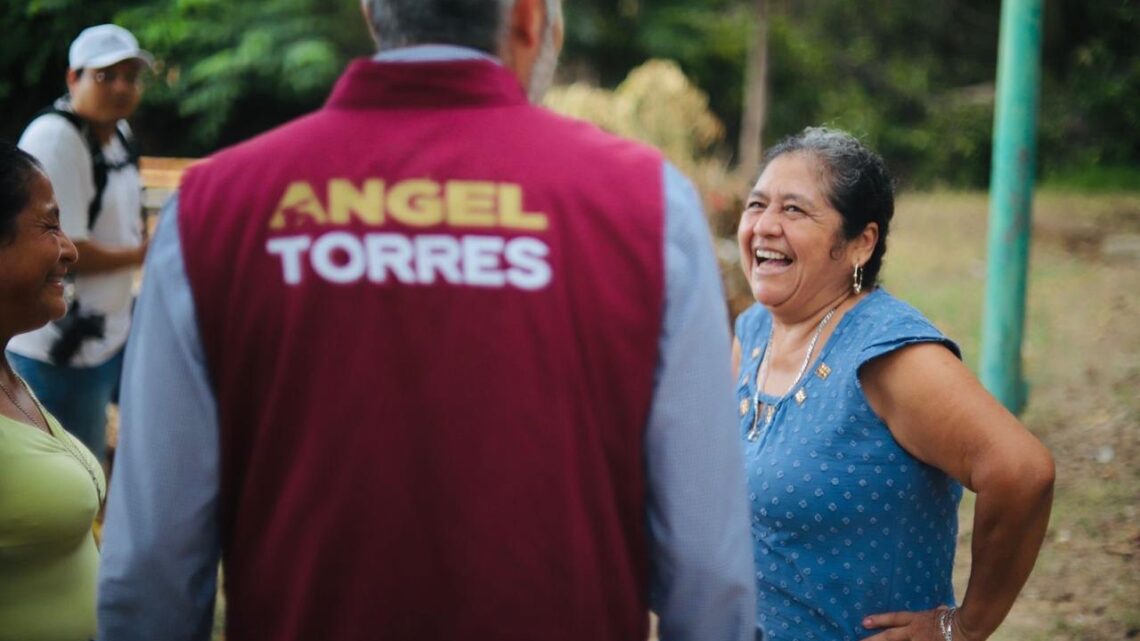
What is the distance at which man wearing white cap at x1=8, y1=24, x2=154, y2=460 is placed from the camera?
4.18 metres

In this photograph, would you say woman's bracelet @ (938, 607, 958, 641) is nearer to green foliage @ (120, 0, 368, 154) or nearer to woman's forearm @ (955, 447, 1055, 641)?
woman's forearm @ (955, 447, 1055, 641)

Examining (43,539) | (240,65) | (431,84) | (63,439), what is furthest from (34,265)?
(240,65)

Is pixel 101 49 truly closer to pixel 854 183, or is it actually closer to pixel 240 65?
pixel 854 183

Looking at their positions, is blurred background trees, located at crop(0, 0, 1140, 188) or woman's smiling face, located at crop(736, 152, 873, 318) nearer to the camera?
woman's smiling face, located at crop(736, 152, 873, 318)

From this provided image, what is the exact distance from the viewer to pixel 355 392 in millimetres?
1462

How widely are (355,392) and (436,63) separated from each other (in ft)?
1.41

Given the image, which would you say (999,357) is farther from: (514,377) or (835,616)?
(514,377)

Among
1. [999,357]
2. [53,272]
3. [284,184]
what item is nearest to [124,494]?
[284,184]

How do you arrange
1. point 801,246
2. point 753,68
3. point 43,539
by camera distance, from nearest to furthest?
point 43,539 < point 801,246 < point 753,68

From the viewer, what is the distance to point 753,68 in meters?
16.6

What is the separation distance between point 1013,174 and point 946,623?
4.43 metres

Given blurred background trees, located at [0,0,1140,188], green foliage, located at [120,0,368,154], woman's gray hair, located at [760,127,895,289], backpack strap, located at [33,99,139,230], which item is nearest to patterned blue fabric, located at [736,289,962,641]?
woman's gray hair, located at [760,127,895,289]

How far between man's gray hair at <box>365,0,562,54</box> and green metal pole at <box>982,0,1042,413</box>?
5.18 meters

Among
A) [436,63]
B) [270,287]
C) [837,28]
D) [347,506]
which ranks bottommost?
[347,506]
